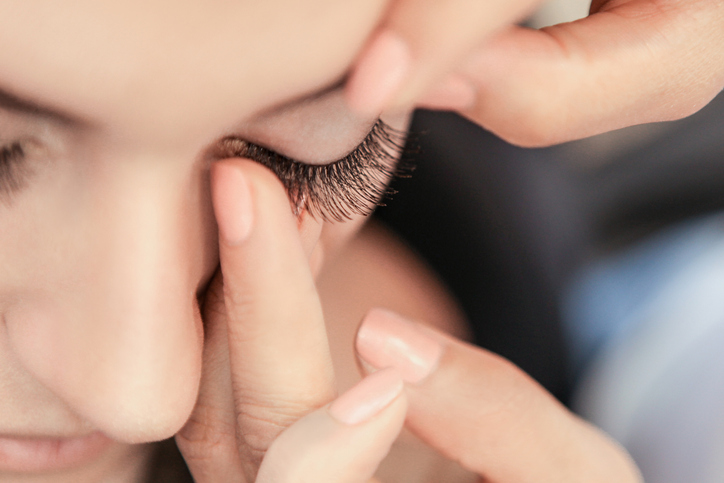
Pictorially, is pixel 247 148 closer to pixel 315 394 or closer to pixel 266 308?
pixel 266 308

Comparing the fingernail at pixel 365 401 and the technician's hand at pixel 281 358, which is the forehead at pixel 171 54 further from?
the fingernail at pixel 365 401

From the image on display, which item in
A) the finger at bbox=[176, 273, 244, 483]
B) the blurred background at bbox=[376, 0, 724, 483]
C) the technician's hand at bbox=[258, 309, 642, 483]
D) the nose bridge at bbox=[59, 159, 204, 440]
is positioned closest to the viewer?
the nose bridge at bbox=[59, 159, 204, 440]

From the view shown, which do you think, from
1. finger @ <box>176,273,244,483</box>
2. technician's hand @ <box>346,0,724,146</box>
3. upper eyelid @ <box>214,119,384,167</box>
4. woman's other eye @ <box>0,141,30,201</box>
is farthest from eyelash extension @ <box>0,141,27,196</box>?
finger @ <box>176,273,244,483</box>

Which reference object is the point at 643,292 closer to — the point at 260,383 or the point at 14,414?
the point at 260,383

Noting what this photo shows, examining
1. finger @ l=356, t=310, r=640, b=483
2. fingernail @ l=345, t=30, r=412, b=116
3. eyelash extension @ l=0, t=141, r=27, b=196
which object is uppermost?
fingernail @ l=345, t=30, r=412, b=116

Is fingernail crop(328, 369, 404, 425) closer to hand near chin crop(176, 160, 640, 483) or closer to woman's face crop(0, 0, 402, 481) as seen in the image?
hand near chin crop(176, 160, 640, 483)

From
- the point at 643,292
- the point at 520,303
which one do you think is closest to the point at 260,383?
the point at 520,303


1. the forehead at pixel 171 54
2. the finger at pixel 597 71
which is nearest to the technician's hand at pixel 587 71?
the finger at pixel 597 71
